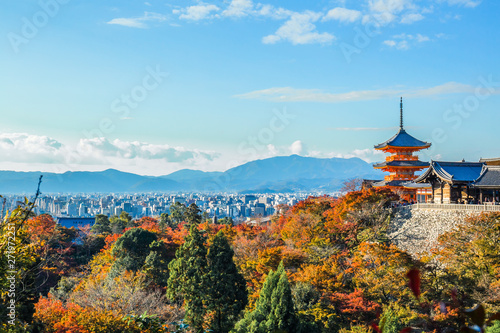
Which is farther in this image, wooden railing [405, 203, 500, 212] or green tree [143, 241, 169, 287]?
green tree [143, 241, 169, 287]

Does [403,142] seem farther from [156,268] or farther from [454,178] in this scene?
[156,268]

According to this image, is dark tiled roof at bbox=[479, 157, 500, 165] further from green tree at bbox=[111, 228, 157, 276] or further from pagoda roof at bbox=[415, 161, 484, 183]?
green tree at bbox=[111, 228, 157, 276]

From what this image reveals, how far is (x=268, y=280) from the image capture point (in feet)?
49.7

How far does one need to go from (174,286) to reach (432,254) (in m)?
10.6

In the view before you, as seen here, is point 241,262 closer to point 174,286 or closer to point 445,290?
point 174,286

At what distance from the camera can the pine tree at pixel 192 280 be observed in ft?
53.4

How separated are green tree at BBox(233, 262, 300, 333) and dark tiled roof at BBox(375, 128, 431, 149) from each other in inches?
679

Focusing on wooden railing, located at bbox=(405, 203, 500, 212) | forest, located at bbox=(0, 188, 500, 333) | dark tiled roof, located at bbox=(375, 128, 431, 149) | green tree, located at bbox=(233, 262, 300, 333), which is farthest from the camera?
dark tiled roof, located at bbox=(375, 128, 431, 149)

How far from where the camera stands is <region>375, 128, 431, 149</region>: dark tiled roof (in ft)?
95.1

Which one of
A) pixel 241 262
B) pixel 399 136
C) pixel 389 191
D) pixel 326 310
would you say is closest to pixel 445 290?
pixel 326 310

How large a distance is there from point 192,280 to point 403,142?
61.2 feet

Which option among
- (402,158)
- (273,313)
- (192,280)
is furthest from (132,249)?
(402,158)

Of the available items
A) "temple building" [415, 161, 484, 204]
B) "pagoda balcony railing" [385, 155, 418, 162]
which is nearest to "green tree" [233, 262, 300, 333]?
"temple building" [415, 161, 484, 204]

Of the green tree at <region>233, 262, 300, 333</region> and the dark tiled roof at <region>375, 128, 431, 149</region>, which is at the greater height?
the dark tiled roof at <region>375, 128, 431, 149</region>
